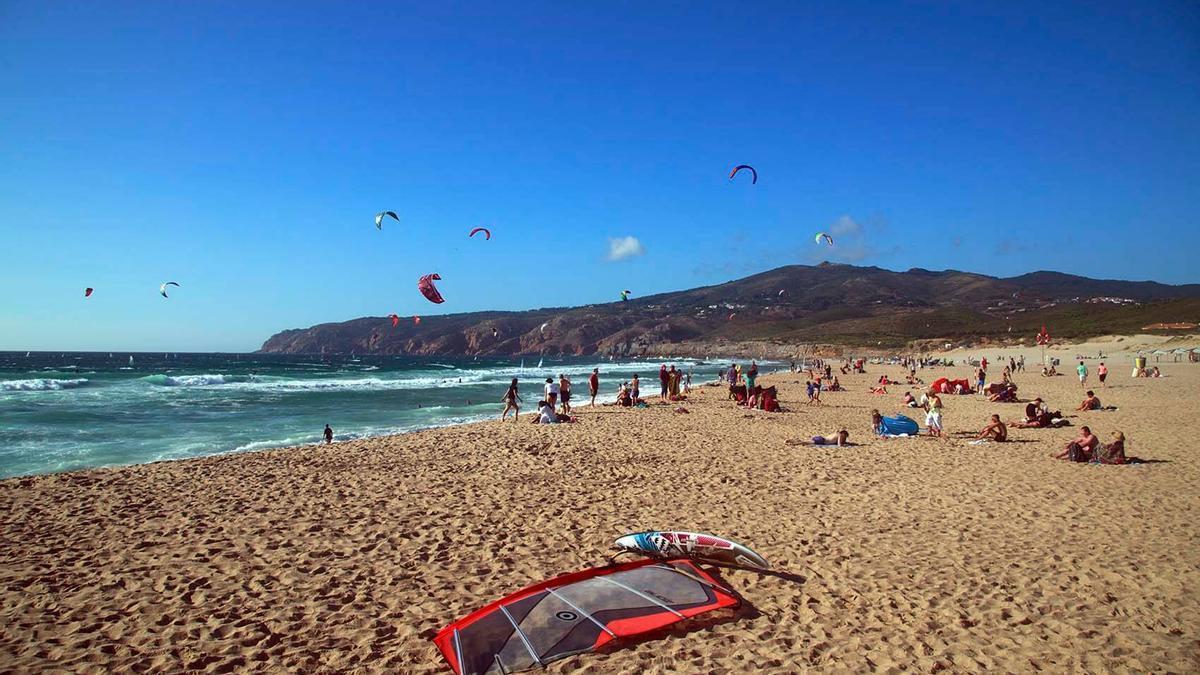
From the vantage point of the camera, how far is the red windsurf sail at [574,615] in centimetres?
354

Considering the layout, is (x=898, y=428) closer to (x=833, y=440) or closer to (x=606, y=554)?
(x=833, y=440)

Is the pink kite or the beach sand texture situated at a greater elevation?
the pink kite

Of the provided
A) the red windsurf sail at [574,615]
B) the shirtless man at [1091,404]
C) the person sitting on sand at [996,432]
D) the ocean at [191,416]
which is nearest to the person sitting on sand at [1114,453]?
the person sitting on sand at [996,432]

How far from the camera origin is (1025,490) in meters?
7.56

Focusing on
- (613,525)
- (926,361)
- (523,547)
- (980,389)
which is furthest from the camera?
(926,361)

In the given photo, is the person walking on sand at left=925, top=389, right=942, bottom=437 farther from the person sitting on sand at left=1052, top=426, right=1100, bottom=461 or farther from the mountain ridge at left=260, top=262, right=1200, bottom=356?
the mountain ridge at left=260, top=262, right=1200, bottom=356

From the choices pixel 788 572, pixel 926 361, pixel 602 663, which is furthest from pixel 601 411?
pixel 926 361

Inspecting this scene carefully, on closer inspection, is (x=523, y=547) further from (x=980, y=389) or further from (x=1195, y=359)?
(x=1195, y=359)

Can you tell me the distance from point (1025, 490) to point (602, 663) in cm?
681

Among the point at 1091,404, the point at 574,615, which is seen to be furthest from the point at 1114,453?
the point at 574,615

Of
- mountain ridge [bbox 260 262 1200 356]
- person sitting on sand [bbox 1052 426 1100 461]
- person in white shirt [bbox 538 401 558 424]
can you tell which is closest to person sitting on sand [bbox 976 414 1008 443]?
person sitting on sand [bbox 1052 426 1100 461]

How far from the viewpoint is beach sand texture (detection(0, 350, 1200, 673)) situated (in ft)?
12.4

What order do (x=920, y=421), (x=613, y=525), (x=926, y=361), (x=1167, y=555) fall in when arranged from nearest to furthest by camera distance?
(x=1167, y=555) < (x=613, y=525) < (x=920, y=421) < (x=926, y=361)

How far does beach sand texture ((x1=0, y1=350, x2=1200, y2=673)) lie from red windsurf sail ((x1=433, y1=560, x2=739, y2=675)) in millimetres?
139
